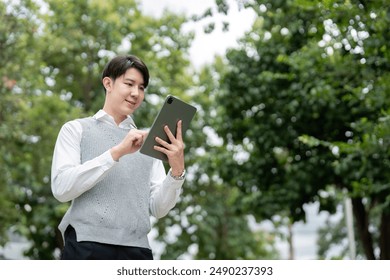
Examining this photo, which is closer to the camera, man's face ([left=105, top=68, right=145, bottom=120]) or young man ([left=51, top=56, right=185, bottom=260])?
Answer: young man ([left=51, top=56, right=185, bottom=260])

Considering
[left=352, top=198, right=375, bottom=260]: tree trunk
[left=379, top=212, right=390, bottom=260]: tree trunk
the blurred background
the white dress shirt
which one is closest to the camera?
the white dress shirt

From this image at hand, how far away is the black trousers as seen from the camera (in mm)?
3059

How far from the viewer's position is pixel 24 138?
17672 millimetres

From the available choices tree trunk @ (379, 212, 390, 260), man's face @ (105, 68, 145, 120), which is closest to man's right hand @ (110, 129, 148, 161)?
man's face @ (105, 68, 145, 120)

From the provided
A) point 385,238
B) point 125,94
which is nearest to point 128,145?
point 125,94

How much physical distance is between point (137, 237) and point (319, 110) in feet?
33.6

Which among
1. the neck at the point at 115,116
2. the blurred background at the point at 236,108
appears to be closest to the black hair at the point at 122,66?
the neck at the point at 115,116

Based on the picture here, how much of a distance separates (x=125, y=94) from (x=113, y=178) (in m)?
0.40

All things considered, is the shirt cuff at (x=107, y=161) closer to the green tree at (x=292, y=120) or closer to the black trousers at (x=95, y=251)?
the black trousers at (x=95, y=251)

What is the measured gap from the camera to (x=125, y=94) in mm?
3312

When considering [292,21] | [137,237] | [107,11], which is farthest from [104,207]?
[107,11]

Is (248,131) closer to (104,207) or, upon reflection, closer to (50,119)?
(50,119)

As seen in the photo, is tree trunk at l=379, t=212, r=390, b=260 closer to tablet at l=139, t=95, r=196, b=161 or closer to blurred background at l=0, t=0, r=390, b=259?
blurred background at l=0, t=0, r=390, b=259

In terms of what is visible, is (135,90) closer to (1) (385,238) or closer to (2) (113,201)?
(2) (113,201)
